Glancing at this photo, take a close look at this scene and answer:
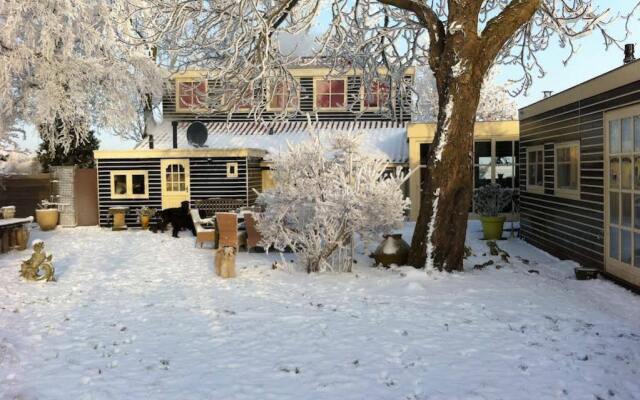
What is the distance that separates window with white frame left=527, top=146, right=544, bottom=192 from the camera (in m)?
11.8

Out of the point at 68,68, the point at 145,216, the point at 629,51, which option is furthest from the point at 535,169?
the point at 68,68

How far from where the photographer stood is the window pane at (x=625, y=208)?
7.54m

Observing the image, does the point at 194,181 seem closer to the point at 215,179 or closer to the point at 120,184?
the point at 215,179

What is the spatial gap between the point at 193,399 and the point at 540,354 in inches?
114

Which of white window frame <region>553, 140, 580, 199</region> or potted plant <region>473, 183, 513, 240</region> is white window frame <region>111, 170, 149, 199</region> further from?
white window frame <region>553, 140, 580, 199</region>

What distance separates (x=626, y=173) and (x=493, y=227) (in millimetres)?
5820

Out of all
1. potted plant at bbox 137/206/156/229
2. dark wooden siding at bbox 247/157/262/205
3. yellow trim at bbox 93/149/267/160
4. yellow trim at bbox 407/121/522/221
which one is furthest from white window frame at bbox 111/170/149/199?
yellow trim at bbox 407/121/522/221

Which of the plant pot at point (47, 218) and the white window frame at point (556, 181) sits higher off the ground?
the white window frame at point (556, 181)

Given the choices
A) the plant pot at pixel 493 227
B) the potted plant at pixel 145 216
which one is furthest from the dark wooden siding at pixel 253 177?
the plant pot at pixel 493 227

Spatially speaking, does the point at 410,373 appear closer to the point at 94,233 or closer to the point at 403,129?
the point at 94,233

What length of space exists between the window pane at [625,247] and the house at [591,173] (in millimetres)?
13

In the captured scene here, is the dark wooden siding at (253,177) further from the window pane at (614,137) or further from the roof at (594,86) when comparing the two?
the window pane at (614,137)

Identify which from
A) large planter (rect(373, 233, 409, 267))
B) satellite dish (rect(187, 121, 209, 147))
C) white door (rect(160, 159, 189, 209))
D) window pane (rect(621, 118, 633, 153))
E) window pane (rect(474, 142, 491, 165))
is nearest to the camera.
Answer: window pane (rect(621, 118, 633, 153))

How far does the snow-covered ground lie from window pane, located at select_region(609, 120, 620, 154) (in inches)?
74.4
